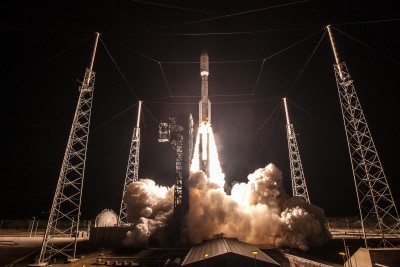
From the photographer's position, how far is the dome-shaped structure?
5212 cm

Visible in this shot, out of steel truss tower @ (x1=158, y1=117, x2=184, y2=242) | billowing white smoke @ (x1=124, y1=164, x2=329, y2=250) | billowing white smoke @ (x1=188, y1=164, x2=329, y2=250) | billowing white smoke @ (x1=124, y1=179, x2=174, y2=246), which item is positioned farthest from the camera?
steel truss tower @ (x1=158, y1=117, x2=184, y2=242)

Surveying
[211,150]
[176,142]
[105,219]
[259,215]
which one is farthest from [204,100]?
[105,219]

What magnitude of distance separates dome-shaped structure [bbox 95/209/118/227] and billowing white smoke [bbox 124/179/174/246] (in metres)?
10.6

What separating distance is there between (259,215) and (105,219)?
3051 centimetres

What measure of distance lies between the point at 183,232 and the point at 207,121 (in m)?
17.9

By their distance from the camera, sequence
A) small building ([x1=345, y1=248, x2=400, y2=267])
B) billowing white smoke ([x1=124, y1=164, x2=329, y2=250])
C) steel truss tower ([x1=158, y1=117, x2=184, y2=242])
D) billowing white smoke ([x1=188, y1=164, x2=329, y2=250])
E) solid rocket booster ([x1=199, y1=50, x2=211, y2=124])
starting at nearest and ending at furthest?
small building ([x1=345, y1=248, x2=400, y2=267]) → billowing white smoke ([x1=188, y1=164, x2=329, y2=250]) → billowing white smoke ([x1=124, y1=164, x2=329, y2=250]) → steel truss tower ([x1=158, y1=117, x2=184, y2=242]) → solid rocket booster ([x1=199, y1=50, x2=211, y2=124])

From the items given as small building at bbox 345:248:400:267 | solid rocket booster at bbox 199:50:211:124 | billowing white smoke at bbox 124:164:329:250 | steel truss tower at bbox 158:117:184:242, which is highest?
solid rocket booster at bbox 199:50:211:124

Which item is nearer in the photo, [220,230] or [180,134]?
[220,230]

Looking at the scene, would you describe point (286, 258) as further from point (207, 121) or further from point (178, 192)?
point (207, 121)

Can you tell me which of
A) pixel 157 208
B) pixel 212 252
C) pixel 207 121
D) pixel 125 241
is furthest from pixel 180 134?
pixel 212 252

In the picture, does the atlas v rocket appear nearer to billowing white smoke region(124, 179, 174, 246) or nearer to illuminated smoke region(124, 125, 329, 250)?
illuminated smoke region(124, 125, 329, 250)

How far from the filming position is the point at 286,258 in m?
30.5

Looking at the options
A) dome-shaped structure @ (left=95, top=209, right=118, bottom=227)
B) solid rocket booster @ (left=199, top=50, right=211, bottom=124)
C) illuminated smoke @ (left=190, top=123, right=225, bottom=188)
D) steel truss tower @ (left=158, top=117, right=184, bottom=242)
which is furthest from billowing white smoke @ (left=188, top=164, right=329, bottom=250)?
dome-shaped structure @ (left=95, top=209, right=118, bottom=227)

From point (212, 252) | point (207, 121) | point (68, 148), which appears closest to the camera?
point (212, 252)
